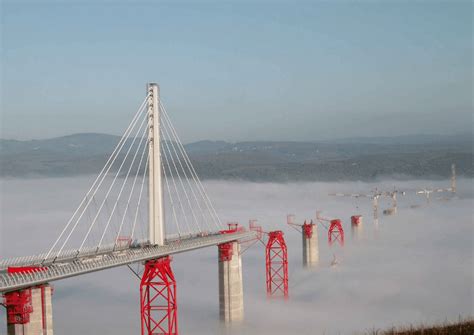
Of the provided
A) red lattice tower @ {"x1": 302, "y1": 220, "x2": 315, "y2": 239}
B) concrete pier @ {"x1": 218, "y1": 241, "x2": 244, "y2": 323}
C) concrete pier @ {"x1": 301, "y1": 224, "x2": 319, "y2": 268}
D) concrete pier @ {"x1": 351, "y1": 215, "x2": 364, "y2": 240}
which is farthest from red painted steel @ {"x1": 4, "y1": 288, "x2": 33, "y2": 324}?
concrete pier @ {"x1": 351, "y1": 215, "x2": 364, "y2": 240}

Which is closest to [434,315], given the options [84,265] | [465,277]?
[465,277]

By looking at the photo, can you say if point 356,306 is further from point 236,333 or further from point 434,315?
point 236,333

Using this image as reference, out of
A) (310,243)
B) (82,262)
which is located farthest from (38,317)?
(310,243)

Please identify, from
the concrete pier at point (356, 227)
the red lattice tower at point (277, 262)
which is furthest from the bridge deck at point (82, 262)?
the concrete pier at point (356, 227)

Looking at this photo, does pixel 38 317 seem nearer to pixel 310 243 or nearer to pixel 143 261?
pixel 143 261

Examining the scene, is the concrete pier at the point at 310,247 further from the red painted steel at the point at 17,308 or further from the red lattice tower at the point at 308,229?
the red painted steel at the point at 17,308

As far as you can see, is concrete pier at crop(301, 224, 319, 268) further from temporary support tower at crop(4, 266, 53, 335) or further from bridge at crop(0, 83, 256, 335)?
temporary support tower at crop(4, 266, 53, 335)
